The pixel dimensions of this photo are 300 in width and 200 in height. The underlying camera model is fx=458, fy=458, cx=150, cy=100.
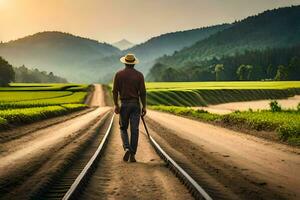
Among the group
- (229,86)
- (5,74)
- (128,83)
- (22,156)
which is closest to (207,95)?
(229,86)

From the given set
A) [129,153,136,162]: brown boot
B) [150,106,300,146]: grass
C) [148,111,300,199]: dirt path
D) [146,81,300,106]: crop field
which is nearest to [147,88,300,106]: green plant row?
[146,81,300,106]: crop field

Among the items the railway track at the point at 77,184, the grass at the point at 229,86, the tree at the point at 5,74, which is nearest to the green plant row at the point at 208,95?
the grass at the point at 229,86

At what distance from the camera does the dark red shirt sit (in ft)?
40.7

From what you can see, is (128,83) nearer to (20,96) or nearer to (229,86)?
(20,96)

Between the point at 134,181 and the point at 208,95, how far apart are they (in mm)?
94160

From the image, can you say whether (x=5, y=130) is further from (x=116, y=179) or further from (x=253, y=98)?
(x=253, y=98)

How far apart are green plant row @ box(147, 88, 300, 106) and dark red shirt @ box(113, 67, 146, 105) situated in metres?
76.5

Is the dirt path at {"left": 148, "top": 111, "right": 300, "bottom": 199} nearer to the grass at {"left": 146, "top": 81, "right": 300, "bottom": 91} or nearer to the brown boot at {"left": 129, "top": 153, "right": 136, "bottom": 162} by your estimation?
the brown boot at {"left": 129, "top": 153, "right": 136, "bottom": 162}

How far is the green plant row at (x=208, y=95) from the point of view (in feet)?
305

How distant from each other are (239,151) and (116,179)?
650 cm

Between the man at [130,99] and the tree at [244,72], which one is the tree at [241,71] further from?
the man at [130,99]

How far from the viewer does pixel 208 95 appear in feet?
336

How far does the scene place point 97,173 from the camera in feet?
33.5

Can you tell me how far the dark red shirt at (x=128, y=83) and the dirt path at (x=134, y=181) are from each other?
1.77 meters
